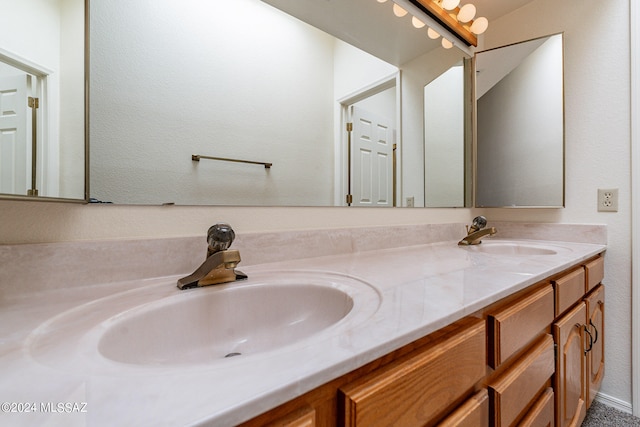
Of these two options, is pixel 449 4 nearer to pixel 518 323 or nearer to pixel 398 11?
pixel 398 11

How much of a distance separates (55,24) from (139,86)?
0.17 meters

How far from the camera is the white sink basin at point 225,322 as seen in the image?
451 millimetres

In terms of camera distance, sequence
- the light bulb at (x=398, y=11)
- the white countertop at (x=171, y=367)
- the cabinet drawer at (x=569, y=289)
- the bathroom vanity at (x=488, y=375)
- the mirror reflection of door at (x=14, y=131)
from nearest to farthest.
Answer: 1. the white countertop at (x=171, y=367)
2. the bathroom vanity at (x=488, y=375)
3. the mirror reflection of door at (x=14, y=131)
4. the cabinet drawer at (x=569, y=289)
5. the light bulb at (x=398, y=11)

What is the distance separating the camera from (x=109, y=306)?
1.53 feet

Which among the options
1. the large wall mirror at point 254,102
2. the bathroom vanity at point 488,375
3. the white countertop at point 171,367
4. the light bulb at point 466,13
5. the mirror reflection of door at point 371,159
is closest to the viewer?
the white countertop at point 171,367

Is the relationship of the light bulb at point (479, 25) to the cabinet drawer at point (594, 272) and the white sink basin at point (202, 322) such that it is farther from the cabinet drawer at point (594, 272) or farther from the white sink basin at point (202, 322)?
the white sink basin at point (202, 322)

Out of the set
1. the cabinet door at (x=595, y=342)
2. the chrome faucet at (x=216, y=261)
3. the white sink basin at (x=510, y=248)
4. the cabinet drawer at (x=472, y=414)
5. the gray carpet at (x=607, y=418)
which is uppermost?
the chrome faucet at (x=216, y=261)

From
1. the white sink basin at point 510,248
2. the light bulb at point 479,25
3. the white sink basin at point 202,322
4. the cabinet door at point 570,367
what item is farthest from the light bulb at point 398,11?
the cabinet door at point 570,367

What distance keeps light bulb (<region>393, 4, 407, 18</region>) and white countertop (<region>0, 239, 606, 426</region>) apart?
115 centimetres

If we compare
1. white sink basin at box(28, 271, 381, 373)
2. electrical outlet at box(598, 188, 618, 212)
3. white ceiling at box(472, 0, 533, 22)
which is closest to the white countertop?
white sink basin at box(28, 271, 381, 373)

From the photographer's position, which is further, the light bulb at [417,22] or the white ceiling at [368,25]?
the light bulb at [417,22]

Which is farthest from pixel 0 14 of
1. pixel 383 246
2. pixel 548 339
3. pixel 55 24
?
pixel 548 339

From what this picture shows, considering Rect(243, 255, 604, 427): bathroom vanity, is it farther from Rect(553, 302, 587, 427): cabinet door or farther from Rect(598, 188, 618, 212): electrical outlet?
Rect(598, 188, 618, 212): electrical outlet

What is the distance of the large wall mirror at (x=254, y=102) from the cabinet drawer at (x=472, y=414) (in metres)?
0.64
